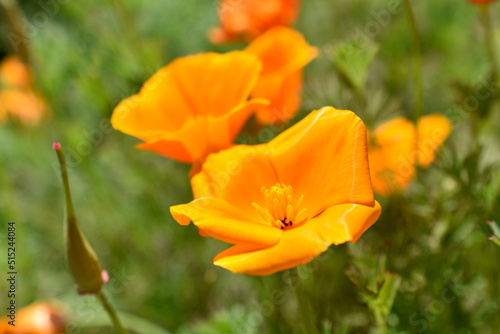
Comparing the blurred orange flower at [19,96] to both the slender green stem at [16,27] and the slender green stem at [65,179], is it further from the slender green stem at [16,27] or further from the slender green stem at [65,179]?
the slender green stem at [65,179]

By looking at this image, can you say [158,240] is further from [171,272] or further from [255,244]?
[255,244]

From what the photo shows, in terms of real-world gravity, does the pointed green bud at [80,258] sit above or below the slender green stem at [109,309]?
above

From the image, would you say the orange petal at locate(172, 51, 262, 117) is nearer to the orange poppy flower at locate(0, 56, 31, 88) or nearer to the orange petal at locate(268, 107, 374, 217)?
the orange petal at locate(268, 107, 374, 217)

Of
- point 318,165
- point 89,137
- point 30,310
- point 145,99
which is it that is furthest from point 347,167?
point 89,137

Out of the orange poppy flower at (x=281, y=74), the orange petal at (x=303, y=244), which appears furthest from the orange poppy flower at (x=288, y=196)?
the orange poppy flower at (x=281, y=74)

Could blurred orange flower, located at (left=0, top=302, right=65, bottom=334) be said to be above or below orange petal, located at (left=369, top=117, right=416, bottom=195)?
above

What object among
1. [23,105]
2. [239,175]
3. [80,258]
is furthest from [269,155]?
[23,105]

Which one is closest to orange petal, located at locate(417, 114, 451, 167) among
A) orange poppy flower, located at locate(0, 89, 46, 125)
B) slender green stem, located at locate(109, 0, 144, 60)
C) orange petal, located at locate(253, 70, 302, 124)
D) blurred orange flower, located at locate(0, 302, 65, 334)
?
orange petal, located at locate(253, 70, 302, 124)
